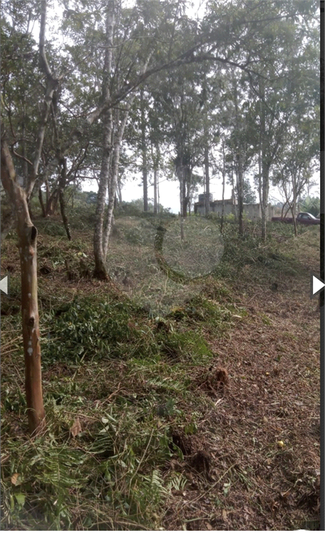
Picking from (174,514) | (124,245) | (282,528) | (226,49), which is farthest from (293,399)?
(226,49)

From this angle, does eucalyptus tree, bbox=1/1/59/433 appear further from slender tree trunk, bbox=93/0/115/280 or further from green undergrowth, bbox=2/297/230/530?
slender tree trunk, bbox=93/0/115/280

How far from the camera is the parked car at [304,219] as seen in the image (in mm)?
1541

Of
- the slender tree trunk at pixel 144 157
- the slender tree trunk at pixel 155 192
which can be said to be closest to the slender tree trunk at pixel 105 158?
the slender tree trunk at pixel 144 157

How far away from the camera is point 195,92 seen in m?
1.73

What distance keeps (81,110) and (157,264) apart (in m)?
0.82

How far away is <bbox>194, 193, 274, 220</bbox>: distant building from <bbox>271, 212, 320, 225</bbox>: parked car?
58 millimetres

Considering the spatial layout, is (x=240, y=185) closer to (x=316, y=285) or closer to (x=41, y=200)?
(x=316, y=285)

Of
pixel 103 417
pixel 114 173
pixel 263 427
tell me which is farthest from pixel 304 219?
pixel 103 417

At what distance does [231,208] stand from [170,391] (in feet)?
2.74

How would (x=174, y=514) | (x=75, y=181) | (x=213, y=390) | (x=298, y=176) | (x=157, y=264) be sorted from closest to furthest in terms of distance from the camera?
(x=174, y=514), (x=213, y=390), (x=298, y=176), (x=157, y=264), (x=75, y=181)

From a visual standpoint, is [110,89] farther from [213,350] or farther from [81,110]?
[213,350]

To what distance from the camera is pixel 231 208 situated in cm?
171

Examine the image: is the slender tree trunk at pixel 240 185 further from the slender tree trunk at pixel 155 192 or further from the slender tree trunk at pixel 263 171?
the slender tree trunk at pixel 155 192

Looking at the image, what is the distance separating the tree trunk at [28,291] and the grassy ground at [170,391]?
0.05 m
